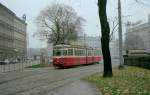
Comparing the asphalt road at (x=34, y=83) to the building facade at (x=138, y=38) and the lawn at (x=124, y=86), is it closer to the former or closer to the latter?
the lawn at (x=124, y=86)

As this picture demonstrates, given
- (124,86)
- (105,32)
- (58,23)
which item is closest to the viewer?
(124,86)

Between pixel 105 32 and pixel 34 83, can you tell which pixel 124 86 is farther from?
pixel 105 32

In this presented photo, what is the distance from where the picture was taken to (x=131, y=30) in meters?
135

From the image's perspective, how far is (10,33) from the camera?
403 feet

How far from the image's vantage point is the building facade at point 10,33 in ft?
355

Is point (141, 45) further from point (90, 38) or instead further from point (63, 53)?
point (63, 53)

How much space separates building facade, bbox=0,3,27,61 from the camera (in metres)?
108

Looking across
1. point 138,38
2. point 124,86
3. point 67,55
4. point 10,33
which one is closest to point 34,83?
point 124,86

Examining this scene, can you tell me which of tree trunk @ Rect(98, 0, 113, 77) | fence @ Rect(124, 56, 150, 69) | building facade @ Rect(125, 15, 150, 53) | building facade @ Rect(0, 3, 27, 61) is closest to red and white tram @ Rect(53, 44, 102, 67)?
fence @ Rect(124, 56, 150, 69)

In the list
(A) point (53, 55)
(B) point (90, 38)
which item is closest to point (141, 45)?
(B) point (90, 38)

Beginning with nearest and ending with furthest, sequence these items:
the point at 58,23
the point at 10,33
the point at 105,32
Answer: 1. the point at 105,32
2. the point at 58,23
3. the point at 10,33

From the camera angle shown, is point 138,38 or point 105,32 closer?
point 105,32

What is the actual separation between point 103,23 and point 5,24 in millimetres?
92369

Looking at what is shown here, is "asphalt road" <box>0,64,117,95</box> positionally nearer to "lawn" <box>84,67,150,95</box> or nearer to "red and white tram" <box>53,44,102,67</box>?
"lawn" <box>84,67,150,95</box>
